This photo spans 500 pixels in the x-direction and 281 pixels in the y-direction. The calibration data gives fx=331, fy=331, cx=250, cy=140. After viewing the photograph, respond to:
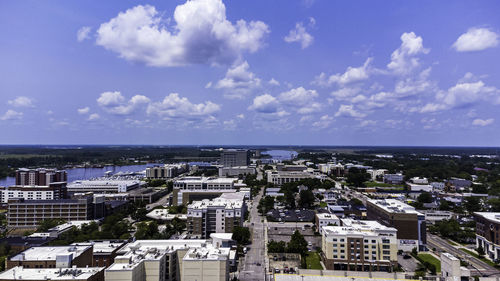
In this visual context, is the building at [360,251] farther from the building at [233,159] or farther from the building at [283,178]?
the building at [233,159]

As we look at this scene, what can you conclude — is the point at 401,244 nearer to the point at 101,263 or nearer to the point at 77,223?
the point at 101,263

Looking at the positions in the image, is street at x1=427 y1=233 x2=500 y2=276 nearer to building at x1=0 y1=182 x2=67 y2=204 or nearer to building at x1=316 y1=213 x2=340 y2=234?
building at x1=316 y1=213 x2=340 y2=234

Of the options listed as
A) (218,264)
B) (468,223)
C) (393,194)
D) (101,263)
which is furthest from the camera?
(393,194)

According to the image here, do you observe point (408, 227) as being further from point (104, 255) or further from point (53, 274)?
point (53, 274)

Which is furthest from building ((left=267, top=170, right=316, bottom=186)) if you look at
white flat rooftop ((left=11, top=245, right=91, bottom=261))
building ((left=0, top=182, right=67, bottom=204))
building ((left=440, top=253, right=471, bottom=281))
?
white flat rooftop ((left=11, top=245, right=91, bottom=261))

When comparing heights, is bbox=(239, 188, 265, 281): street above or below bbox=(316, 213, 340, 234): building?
below

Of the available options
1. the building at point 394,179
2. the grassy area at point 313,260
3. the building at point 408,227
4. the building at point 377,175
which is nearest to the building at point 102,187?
the grassy area at point 313,260

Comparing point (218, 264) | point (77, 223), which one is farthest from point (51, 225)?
point (218, 264)
